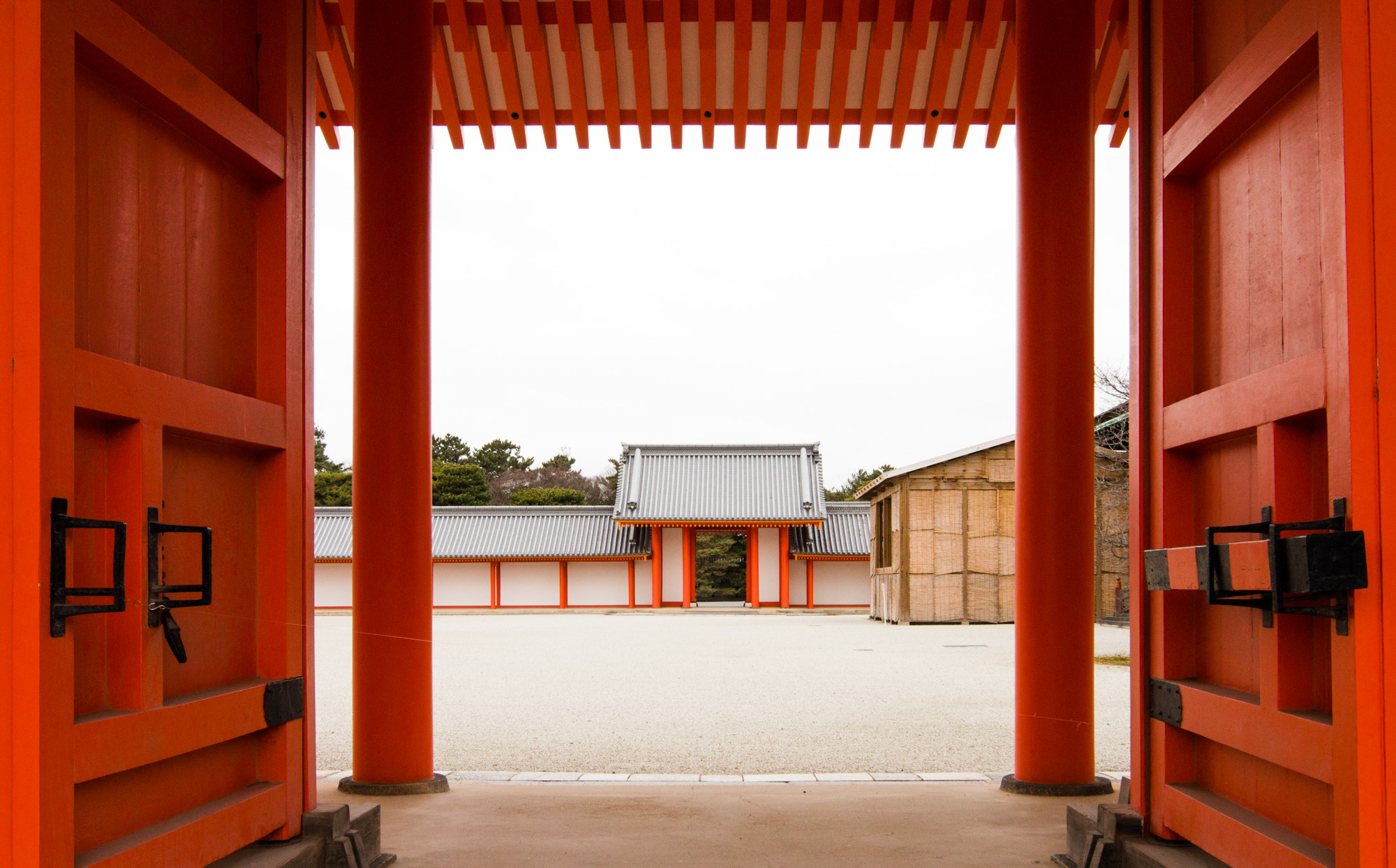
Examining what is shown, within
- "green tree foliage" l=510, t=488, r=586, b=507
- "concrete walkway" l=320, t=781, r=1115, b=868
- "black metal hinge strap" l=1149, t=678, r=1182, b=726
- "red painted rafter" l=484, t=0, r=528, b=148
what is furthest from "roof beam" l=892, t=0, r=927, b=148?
"green tree foliage" l=510, t=488, r=586, b=507

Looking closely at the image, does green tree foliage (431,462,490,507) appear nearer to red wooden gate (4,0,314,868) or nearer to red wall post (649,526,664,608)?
red wall post (649,526,664,608)

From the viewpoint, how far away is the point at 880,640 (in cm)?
1491

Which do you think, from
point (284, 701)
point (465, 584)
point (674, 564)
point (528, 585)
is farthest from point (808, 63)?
point (465, 584)

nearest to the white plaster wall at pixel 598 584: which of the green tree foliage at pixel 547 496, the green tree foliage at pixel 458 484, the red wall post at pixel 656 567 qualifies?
the red wall post at pixel 656 567

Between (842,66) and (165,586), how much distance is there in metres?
3.73

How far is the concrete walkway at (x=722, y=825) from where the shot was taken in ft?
10.6

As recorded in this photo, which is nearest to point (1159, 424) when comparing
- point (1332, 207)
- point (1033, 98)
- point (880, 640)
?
point (1332, 207)

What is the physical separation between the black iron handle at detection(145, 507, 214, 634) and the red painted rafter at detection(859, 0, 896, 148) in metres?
3.42

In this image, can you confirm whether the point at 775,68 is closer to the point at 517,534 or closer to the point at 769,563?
the point at 769,563

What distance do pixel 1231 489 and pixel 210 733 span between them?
2.44 meters

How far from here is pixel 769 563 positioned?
25312 mm

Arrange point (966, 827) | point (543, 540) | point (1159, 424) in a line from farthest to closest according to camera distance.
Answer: point (543, 540) → point (966, 827) → point (1159, 424)
